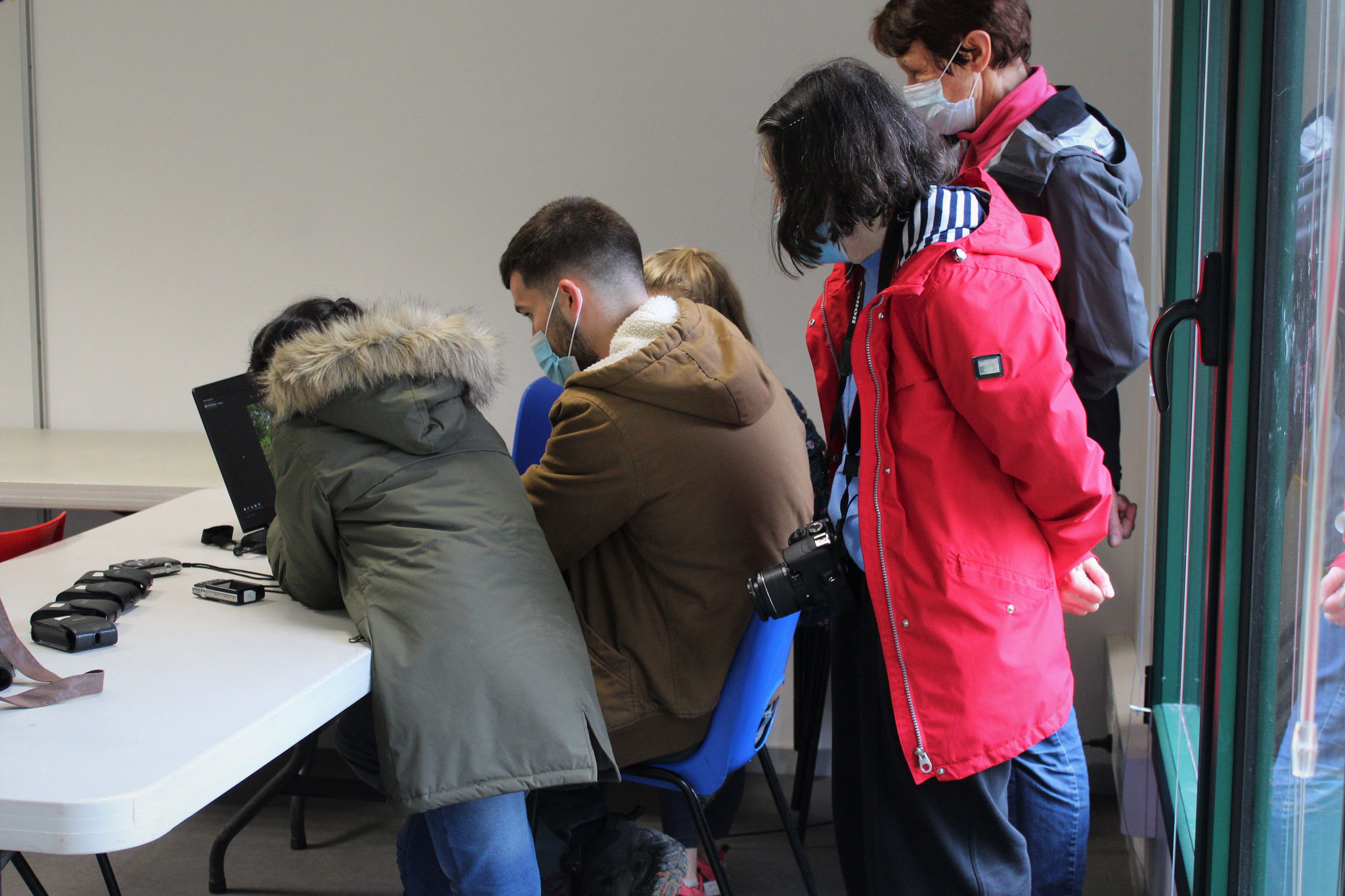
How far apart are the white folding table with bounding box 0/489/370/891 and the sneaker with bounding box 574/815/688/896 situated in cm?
76

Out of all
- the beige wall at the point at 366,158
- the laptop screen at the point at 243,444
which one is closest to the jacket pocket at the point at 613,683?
→ the laptop screen at the point at 243,444

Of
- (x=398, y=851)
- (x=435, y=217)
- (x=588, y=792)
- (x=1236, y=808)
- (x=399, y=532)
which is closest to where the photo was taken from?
(x=1236, y=808)

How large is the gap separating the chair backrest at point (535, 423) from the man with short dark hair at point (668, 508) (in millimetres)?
537

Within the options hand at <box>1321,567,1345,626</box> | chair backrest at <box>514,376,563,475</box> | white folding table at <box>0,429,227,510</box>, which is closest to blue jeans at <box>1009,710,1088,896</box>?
hand at <box>1321,567,1345,626</box>

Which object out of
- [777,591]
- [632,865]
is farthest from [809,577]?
[632,865]

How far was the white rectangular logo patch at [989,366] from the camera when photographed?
1.11 m

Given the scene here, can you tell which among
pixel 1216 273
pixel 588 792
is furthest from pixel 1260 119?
pixel 588 792

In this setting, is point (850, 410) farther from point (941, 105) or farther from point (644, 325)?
point (941, 105)

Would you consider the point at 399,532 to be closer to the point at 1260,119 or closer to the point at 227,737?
the point at 227,737

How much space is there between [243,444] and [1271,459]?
4.91 feet

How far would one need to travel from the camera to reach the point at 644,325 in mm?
1725

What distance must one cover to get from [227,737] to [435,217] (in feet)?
7.31

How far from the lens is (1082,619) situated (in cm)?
263

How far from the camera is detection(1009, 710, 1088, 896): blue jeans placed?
1345 mm
